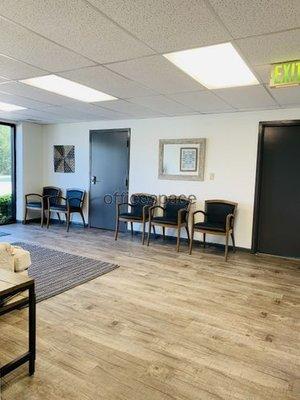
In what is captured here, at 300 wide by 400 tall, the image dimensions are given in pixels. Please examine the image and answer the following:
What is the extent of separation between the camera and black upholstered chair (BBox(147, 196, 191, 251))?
4812 mm

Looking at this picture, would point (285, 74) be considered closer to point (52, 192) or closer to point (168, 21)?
point (168, 21)

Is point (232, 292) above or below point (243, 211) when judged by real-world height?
below

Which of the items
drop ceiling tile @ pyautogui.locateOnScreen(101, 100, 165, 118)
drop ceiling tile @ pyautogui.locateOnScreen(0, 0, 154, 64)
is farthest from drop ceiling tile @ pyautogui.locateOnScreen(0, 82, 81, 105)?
drop ceiling tile @ pyautogui.locateOnScreen(0, 0, 154, 64)

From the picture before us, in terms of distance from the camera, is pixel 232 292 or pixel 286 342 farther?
pixel 232 292

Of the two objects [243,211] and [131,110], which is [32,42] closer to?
[131,110]

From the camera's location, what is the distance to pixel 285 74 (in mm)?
2654

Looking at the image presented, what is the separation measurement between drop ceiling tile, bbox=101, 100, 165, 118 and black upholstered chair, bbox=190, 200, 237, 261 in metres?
1.81

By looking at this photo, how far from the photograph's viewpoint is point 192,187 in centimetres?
529

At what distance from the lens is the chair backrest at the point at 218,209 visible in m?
4.82

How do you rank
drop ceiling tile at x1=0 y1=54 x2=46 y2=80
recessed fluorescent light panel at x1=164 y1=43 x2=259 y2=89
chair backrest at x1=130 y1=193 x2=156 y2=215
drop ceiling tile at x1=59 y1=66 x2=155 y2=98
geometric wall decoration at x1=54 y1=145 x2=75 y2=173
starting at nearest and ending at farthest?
1. recessed fluorescent light panel at x1=164 y1=43 x2=259 y2=89
2. drop ceiling tile at x1=0 y1=54 x2=46 y2=80
3. drop ceiling tile at x1=59 y1=66 x2=155 y2=98
4. chair backrest at x1=130 y1=193 x2=156 y2=215
5. geometric wall decoration at x1=54 y1=145 x2=75 y2=173

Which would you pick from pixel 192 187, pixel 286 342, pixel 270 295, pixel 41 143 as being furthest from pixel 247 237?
pixel 41 143

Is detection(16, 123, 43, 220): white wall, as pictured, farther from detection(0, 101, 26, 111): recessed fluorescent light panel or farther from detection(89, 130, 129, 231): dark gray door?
detection(89, 130, 129, 231): dark gray door

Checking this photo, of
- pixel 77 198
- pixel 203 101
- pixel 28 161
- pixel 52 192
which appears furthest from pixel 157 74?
pixel 28 161

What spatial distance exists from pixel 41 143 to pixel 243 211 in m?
4.89
